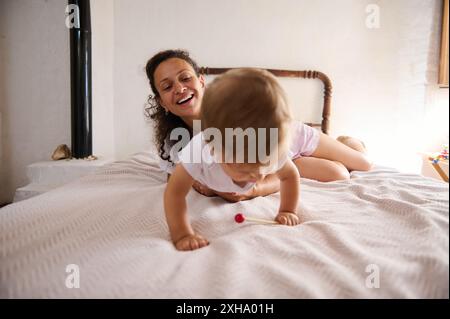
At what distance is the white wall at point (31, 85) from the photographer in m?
1.90

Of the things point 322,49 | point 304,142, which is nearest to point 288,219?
point 304,142

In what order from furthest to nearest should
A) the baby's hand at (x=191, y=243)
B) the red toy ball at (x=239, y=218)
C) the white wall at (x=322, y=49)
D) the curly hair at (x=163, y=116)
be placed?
the white wall at (x=322, y=49) < the curly hair at (x=163, y=116) < the red toy ball at (x=239, y=218) < the baby's hand at (x=191, y=243)

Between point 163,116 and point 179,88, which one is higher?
point 179,88

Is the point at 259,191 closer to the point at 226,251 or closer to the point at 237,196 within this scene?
the point at 237,196

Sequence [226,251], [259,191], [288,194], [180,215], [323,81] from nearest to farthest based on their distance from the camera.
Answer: [226,251] < [180,215] < [288,194] < [259,191] < [323,81]

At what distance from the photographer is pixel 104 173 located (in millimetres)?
1170

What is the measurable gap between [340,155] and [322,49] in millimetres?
1299

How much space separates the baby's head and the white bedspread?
0.16 m

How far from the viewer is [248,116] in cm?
56

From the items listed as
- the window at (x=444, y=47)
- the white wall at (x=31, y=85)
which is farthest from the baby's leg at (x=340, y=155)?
the white wall at (x=31, y=85)

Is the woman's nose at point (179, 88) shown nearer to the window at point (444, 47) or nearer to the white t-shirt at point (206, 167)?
the white t-shirt at point (206, 167)

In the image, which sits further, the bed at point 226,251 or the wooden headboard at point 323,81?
the wooden headboard at point 323,81

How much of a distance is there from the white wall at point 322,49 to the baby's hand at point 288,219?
1.71m

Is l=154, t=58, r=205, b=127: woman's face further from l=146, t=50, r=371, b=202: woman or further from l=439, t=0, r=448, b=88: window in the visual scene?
l=439, t=0, r=448, b=88: window
